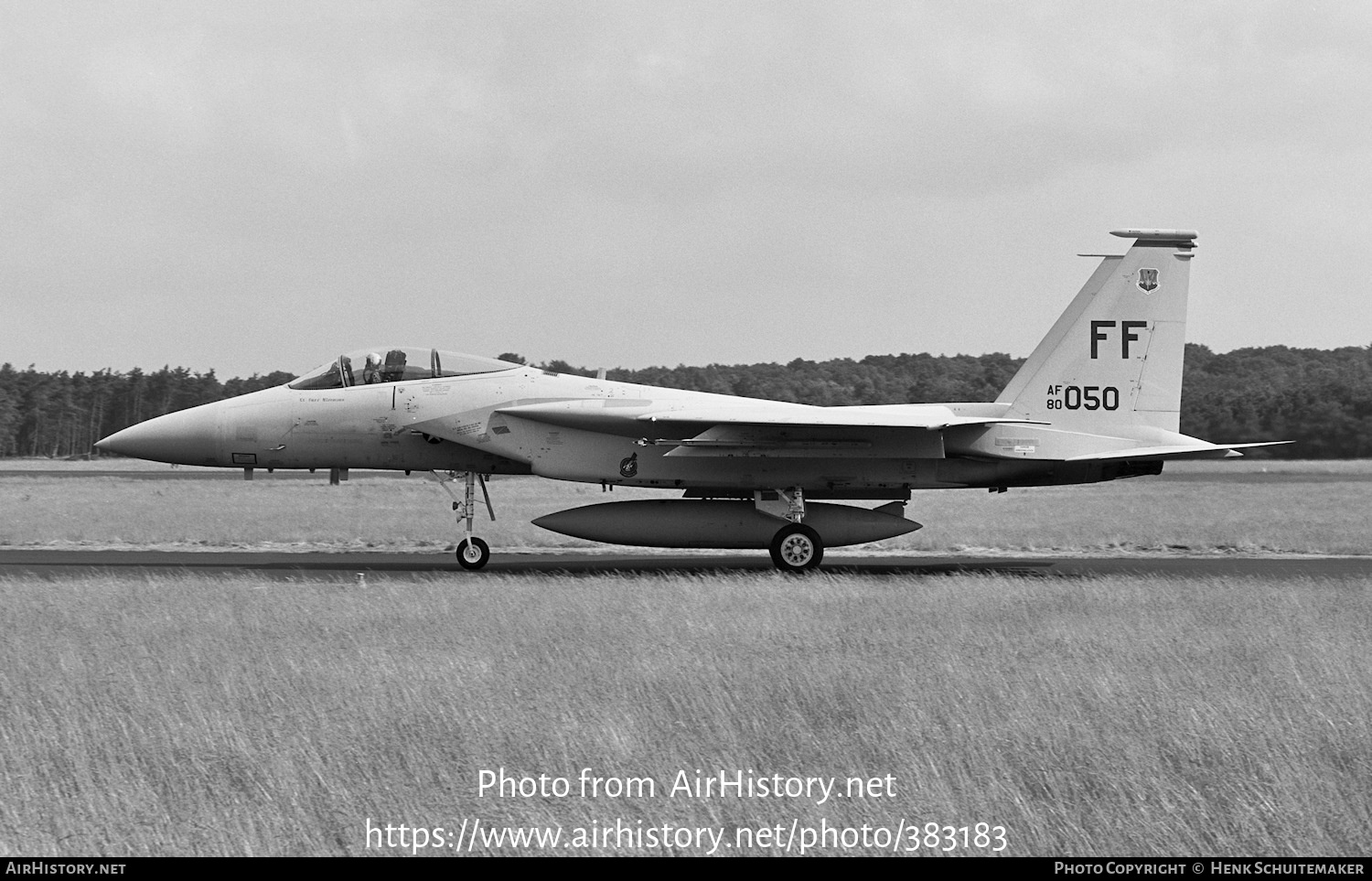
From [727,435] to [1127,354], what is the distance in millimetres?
5434

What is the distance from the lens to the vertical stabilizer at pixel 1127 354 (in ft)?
52.6

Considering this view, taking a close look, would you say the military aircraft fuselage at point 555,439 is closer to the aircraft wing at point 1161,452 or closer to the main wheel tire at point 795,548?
the aircraft wing at point 1161,452

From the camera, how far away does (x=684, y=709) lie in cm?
671

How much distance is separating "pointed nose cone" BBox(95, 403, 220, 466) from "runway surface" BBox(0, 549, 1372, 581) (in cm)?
139

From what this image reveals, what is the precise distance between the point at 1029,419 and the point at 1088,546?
496cm

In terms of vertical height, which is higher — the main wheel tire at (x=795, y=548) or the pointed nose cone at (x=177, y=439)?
the pointed nose cone at (x=177, y=439)

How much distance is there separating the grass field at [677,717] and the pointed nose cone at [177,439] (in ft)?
15.0

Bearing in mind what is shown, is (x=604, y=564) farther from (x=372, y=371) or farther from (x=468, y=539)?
(x=372, y=371)

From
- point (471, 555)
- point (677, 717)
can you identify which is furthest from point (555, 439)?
point (677, 717)

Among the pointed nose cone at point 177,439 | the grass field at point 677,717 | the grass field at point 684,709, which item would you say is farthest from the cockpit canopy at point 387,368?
the grass field at point 677,717

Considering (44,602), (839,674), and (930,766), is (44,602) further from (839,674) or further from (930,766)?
(930,766)

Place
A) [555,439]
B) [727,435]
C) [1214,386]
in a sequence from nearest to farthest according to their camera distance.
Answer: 1. [727,435]
2. [555,439]
3. [1214,386]

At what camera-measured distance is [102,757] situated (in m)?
5.82
